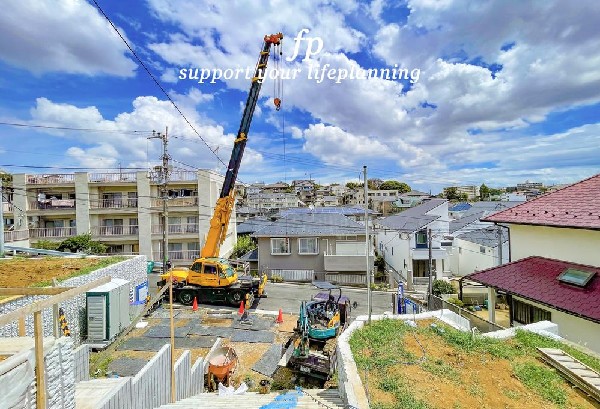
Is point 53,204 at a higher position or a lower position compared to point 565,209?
higher

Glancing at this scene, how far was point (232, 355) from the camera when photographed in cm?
1019

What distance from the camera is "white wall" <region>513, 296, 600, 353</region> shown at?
861 cm

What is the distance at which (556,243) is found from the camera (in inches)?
446

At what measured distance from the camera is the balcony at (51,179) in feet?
89.9

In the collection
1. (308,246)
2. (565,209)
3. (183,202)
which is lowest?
(308,246)

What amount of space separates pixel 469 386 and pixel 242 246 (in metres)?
28.7

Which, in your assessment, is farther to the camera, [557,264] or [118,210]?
[118,210]

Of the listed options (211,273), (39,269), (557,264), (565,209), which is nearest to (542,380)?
(557,264)

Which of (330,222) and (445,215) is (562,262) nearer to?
(330,222)

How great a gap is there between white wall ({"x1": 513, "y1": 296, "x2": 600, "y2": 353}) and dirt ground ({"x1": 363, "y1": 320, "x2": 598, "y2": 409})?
8.77 ft

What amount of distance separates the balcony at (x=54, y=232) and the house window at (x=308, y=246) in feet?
63.3

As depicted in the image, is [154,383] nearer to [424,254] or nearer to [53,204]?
[424,254]

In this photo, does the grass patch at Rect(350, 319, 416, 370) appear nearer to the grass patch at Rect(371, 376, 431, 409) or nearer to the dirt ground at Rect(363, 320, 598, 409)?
the dirt ground at Rect(363, 320, 598, 409)

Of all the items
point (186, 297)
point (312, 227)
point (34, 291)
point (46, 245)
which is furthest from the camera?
point (46, 245)
